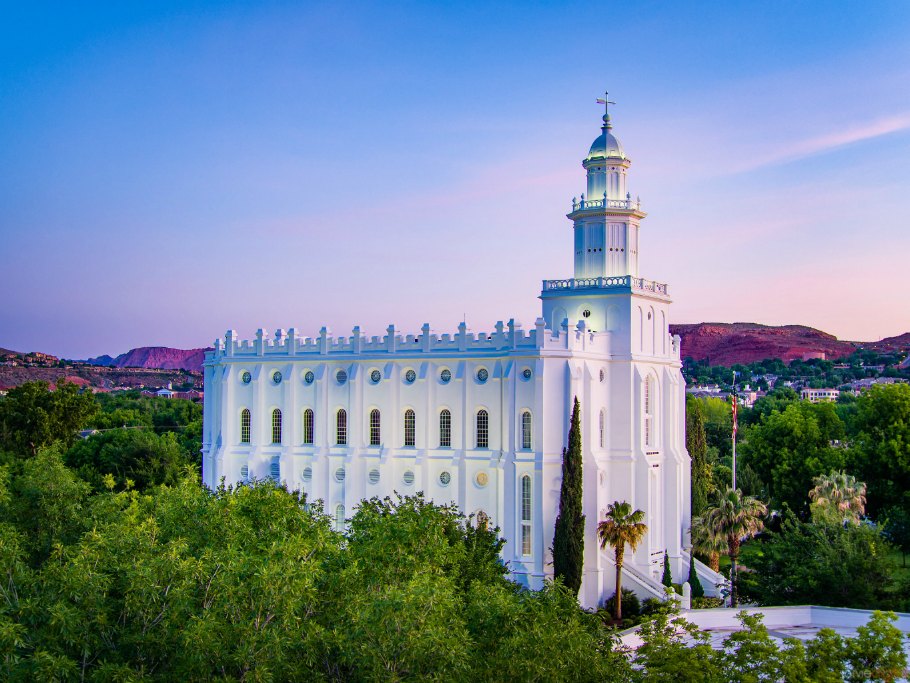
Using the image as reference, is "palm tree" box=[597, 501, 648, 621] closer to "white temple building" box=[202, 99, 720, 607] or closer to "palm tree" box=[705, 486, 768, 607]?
"white temple building" box=[202, 99, 720, 607]

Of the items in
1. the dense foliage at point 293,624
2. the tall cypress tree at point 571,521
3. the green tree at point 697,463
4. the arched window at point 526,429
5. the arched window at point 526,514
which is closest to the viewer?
the dense foliage at point 293,624

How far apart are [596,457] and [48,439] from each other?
45847 millimetres

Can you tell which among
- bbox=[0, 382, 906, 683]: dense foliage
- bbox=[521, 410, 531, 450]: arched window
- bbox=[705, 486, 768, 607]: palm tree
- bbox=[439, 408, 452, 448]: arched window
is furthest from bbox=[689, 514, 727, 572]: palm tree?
bbox=[0, 382, 906, 683]: dense foliage

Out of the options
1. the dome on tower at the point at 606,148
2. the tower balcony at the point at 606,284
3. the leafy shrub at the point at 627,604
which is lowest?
the leafy shrub at the point at 627,604

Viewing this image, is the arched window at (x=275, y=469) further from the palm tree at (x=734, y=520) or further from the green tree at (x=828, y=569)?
the green tree at (x=828, y=569)

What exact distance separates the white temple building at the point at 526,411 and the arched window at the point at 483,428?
0.31 ft

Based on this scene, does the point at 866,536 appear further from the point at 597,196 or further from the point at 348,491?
the point at 348,491

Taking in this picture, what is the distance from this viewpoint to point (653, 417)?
4897cm

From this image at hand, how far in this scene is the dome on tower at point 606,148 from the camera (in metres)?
49.7

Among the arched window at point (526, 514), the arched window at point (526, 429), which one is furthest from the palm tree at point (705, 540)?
the arched window at point (526, 429)

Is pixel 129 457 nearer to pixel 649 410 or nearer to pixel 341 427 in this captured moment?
pixel 341 427

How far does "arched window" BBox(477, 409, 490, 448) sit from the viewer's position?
47.0m

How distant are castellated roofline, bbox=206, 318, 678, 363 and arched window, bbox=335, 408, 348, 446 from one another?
3024 mm

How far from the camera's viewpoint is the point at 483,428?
155ft
